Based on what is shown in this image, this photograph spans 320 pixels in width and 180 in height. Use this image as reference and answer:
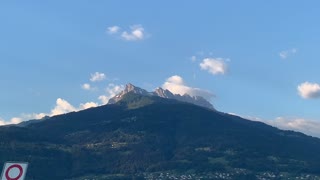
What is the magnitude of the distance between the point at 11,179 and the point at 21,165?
761 millimetres

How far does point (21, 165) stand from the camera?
81.1ft

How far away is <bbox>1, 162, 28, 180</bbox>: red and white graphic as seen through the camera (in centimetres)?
2422

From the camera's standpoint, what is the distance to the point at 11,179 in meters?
24.4

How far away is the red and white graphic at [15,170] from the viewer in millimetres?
24219

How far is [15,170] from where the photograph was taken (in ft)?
81.4
